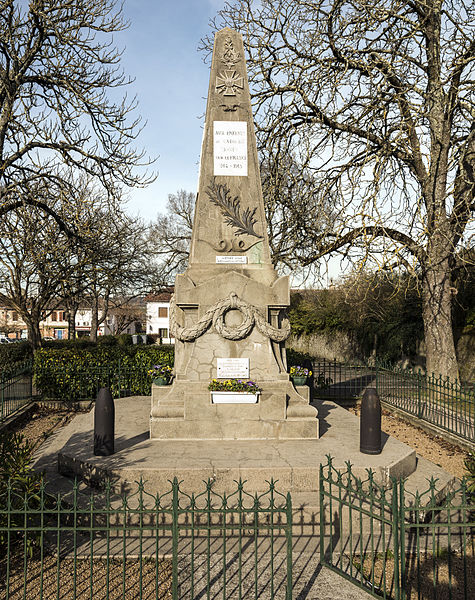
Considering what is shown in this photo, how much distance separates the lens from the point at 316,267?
15.1m

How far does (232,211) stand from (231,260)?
0.95m

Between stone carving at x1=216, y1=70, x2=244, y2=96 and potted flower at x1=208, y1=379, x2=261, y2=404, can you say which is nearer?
potted flower at x1=208, y1=379, x2=261, y2=404

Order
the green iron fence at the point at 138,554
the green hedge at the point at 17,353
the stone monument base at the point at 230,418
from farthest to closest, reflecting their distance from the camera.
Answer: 1. the green hedge at the point at 17,353
2. the stone monument base at the point at 230,418
3. the green iron fence at the point at 138,554

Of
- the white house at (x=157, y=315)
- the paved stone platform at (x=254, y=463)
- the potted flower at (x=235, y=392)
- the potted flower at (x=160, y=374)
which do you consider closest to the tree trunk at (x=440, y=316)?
the paved stone platform at (x=254, y=463)

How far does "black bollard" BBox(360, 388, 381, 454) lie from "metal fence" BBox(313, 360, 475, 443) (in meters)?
2.58

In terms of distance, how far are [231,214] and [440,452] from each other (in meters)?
6.29

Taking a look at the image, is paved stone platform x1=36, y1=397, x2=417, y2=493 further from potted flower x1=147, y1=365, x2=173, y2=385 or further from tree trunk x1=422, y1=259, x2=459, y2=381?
tree trunk x1=422, y1=259, x2=459, y2=381

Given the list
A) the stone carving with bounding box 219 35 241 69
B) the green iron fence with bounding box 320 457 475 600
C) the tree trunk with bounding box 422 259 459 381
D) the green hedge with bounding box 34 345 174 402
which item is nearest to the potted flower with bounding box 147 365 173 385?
the green iron fence with bounding box 320 457 475 600

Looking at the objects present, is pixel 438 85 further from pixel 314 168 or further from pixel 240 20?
pixel 240 20

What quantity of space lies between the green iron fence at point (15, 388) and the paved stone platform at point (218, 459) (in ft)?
9.34

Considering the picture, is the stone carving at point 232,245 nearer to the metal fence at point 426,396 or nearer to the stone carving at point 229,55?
the stone carving at point 229,55

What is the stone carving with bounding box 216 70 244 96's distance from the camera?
9172 millimetres

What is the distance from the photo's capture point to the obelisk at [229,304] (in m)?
8.09

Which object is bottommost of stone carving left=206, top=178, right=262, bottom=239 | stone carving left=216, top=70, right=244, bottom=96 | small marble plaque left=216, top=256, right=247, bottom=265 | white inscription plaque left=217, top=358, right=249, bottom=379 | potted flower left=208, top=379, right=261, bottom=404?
potted flower left=208, top=379, right=261, bottom=404
